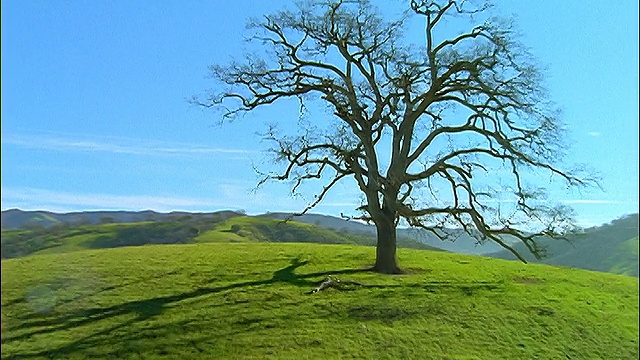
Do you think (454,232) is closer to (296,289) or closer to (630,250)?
(296,289)

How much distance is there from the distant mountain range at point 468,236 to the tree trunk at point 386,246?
2.50ft

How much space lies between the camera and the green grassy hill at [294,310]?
12.5m

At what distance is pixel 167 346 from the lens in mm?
12281

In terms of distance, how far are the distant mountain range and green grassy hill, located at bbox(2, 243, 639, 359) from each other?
143 cm

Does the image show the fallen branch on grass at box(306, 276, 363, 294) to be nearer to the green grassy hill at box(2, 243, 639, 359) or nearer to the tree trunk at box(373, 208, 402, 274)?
the green grassy hill at box(2, 243, 639, 359)

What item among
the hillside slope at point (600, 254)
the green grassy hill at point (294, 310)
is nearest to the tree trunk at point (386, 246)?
the green grassy hill at point (294, 310)

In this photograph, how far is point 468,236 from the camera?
67.5 ft

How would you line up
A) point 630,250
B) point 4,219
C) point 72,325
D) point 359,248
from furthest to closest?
point 630,250, point 359,248, point 72,325, point 4,219

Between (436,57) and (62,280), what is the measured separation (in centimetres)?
1442

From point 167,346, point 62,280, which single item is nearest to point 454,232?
point 167,346

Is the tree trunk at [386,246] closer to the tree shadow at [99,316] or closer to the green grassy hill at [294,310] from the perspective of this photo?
the green grassy hill at [294,310]

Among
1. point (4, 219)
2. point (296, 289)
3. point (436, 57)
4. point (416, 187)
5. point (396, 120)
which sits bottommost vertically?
point (296, 289)

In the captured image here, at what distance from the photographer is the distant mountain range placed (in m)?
16.5

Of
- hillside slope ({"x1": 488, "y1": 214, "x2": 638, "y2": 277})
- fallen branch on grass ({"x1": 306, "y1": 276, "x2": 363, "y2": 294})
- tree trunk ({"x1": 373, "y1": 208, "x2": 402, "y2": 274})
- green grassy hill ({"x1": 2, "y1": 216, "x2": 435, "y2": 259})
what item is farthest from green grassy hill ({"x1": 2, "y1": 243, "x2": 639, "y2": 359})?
hillside slope ({"x1": 488, "y1": 214, "x2": 638, "y2": 277})
